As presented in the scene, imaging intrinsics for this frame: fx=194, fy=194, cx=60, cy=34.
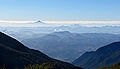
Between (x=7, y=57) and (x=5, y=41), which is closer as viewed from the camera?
(x=7, y=57)

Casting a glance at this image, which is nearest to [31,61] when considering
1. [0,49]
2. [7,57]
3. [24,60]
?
[24,60]

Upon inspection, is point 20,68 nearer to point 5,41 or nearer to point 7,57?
point 7,57

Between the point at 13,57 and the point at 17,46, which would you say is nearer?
the point at 13,57

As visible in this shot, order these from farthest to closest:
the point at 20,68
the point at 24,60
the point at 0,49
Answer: the point at 0,49 < the point at 24,60 < the point at 20,68

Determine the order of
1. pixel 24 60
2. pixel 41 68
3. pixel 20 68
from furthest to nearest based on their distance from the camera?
pixel 24 60 < pixel 20 68 < pixel 41 68

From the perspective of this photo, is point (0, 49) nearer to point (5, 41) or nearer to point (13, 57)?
point (13, 57)

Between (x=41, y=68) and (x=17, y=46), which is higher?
(x=41, y=68)

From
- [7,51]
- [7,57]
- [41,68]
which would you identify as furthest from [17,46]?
[41,68]

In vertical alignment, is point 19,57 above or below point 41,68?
below

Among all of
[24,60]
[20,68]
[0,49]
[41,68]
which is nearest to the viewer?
[41,68]
